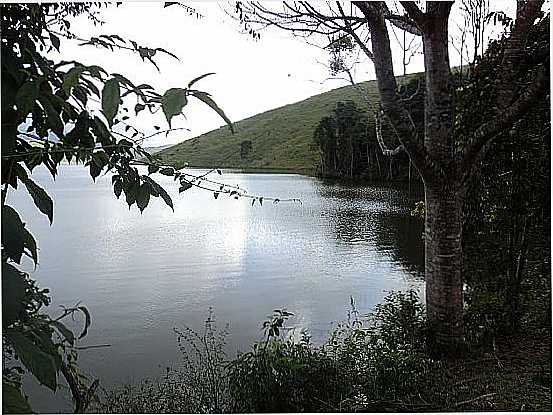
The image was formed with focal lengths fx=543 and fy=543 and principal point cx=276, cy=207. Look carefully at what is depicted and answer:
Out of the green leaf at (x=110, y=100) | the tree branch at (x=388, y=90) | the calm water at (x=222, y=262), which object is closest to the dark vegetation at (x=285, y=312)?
the green leaf at (x=110, y=100)

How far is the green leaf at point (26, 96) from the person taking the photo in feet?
1.84

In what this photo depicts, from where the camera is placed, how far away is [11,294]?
603mm

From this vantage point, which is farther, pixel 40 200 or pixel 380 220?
pixel 380 220

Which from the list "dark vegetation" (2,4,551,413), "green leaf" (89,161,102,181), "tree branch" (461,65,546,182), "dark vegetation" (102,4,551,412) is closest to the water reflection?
"dark vegetation" (2,4,551,413)

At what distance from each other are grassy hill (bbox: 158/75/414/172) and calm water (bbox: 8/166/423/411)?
0.14 meters

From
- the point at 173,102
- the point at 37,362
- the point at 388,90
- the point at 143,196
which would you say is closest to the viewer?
the point at 173,102

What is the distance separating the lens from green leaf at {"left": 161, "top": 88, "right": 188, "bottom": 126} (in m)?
0.45

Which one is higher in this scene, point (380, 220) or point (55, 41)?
point (55, 41)

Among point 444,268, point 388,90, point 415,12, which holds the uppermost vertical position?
point 415,12

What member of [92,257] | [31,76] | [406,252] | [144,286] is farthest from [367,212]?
[31,76]

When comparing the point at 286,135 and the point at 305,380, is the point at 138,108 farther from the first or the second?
the point at 286,135

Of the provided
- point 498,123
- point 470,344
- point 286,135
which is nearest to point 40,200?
point 498,123

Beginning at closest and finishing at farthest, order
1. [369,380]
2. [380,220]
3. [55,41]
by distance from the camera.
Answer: [55,41] < [369,380] < [380,220]

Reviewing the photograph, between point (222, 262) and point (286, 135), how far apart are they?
170 cm
